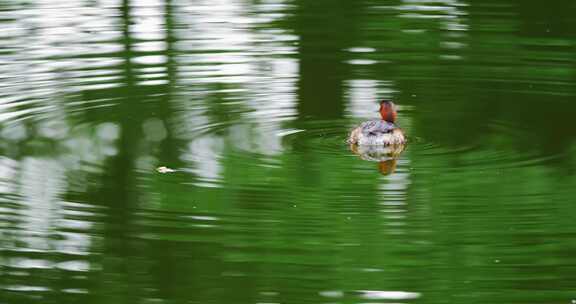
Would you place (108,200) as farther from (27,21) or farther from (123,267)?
(27,21)

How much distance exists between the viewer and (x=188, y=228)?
10609 millimetres

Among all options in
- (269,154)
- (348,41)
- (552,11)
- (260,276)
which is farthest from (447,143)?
(552,11)

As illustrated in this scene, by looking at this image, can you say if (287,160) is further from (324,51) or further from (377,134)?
(324,51)

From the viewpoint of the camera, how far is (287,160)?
12.6 m

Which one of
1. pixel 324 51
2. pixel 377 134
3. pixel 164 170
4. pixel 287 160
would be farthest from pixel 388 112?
pixel 324 51

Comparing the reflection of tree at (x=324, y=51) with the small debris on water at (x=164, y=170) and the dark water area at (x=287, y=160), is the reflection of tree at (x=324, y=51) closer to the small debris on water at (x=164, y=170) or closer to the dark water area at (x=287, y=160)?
the dark water area at (x=287, y=160)

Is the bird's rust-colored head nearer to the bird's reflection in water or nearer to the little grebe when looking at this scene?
the little grebe

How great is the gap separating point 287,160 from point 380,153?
1.01 meters

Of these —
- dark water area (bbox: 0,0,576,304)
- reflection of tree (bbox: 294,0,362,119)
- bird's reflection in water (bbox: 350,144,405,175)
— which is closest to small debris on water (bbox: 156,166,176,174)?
dark water area (bbox: 0,0,576,304)

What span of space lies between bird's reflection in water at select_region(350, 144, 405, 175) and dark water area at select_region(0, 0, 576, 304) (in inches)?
3.2

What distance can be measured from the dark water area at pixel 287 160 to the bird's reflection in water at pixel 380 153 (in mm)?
80

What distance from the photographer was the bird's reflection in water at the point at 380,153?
12789 millimetres

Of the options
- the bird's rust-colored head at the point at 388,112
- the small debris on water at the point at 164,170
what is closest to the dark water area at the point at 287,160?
the small debris on water at the point at 164,170

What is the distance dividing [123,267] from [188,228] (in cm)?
92
